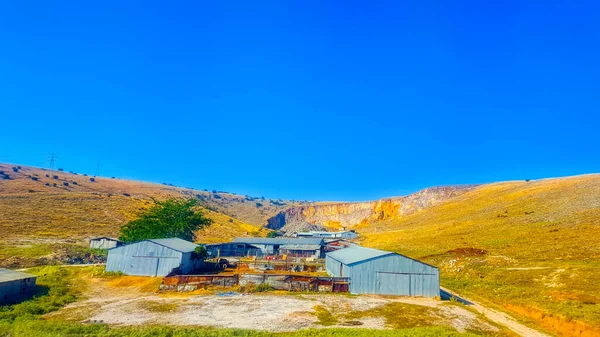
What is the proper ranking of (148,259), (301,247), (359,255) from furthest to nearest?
1. (301,247)
2. (148,259)
3. (359,255)

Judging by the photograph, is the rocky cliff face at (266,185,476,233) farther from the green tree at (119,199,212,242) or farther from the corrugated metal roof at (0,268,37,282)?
the corrugated metal roof at (0,268,37,282)

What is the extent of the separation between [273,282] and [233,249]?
36942mm

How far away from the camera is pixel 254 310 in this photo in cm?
2817

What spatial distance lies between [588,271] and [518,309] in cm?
1735

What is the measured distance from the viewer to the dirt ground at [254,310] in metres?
24.7

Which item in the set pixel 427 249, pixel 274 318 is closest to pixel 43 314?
pixel 274 318

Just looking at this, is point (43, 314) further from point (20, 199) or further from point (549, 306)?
point (20, 199)

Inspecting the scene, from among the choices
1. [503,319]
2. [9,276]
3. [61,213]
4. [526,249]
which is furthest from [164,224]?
[526,249]

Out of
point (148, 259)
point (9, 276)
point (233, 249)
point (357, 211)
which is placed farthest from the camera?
point (357, 211)

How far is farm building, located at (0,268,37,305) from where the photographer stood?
92.2ft

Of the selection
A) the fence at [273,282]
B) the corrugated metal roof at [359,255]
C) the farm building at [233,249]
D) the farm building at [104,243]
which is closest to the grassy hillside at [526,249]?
the corrugated metal roof at [359,255]

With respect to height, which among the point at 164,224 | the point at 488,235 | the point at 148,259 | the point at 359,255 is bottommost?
the point at 148,259

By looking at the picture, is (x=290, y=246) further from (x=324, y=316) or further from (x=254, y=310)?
(x=324, y=316)

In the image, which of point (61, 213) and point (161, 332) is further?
point (61, 213)
